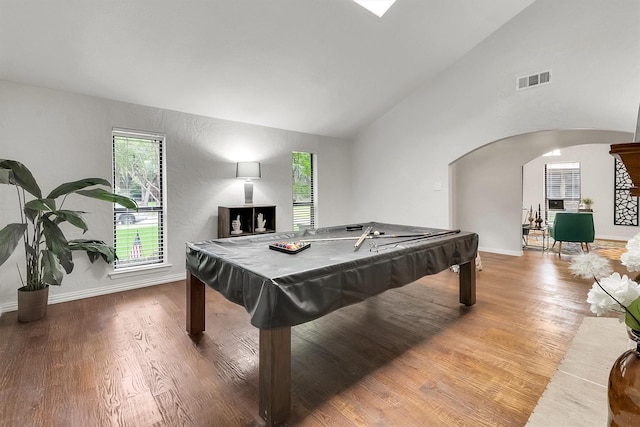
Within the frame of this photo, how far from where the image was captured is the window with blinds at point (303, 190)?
5652 mm

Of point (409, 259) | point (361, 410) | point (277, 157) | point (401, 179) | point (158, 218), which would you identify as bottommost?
point (361, 410)

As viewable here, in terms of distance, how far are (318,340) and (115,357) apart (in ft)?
5.03

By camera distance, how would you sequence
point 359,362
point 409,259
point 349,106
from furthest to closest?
point 349,106 → point 409,259 → point 359,362

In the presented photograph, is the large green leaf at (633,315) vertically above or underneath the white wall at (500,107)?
underneath

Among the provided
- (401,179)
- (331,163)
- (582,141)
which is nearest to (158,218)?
(331,163)

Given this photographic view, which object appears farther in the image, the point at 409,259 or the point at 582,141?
the point at 582,141

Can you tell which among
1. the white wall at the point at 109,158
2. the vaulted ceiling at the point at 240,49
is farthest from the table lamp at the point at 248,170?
the vaulted ceiling at the point at 240,49

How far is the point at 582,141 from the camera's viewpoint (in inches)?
210

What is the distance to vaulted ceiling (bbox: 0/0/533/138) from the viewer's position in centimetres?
272

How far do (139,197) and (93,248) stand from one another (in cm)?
98

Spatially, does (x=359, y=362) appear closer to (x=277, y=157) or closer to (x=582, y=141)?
(x=277, y=157)

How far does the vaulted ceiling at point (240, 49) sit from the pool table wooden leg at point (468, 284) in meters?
2.92

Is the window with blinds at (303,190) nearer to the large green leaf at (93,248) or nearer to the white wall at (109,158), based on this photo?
the white wall at (109,158)

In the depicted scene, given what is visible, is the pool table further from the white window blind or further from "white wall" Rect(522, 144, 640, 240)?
the white window blind
